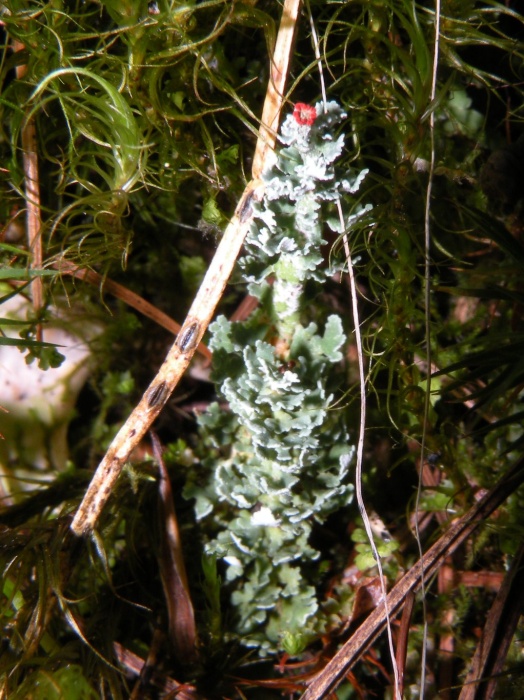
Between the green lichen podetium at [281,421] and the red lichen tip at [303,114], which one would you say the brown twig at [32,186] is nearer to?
the green lichen podetium at [281,421]

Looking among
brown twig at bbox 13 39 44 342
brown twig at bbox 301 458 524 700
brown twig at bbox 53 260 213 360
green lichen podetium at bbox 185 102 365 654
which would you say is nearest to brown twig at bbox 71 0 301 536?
green lichen podetium at bbox 185 102 365 654

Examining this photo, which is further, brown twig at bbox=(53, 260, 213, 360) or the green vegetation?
brown twig at bbox=(53, 260, 213, 360)

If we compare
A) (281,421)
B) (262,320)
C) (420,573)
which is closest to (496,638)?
(420,573)

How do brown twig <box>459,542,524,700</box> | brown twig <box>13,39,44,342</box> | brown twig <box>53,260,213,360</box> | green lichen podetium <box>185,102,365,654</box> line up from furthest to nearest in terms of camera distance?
brown twig <box>53,260,213,360</box> < brown twig <box>13,39,44,342</box> < brown twig <box>459,542,524,700</box> < green lichen podetium <box>185,102,365,654</box>

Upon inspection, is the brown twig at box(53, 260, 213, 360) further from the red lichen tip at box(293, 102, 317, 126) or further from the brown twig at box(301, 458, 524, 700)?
the brown twig at box(301, 458, 524, 700)

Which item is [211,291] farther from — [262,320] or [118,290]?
[118,290]

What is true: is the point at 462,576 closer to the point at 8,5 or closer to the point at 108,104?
the point at 108,104
